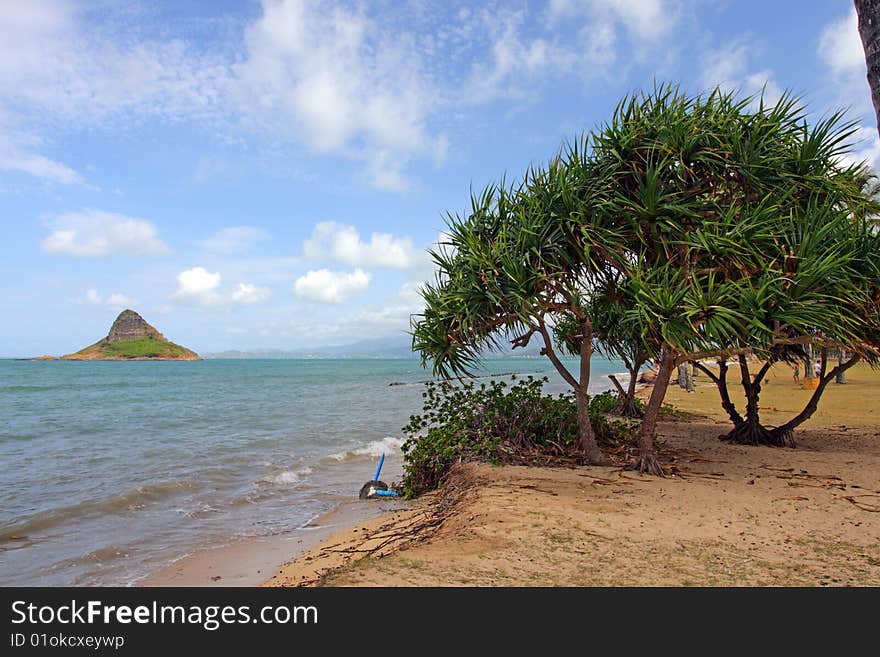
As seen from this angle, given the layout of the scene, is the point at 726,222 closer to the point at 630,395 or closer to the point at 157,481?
the point at 630,395

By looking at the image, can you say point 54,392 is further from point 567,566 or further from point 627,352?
point 567,566

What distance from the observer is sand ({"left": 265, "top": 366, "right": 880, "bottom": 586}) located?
13.2 feet

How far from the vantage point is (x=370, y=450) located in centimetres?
1431

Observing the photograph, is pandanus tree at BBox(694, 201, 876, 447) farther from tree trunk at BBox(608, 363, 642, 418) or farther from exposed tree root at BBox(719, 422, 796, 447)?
tree trunk at BBox(608, 363, 642, 418)

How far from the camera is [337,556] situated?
17.3ft

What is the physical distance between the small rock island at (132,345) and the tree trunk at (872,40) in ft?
497

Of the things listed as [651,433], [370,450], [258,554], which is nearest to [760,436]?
[651,433]

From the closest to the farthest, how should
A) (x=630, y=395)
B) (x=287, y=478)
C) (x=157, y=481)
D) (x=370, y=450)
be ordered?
1. (x=157, y=481)
2. (x=287, y=478)
3. (x=630, y=395)
4. (x=370, y=450)

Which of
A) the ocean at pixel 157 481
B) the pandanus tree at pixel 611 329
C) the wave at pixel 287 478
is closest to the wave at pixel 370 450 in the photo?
the ocean at pixel 157 481

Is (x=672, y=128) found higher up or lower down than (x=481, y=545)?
higher up

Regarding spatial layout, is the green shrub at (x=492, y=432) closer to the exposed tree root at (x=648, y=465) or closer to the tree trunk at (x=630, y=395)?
the exposed tree root at (x=648, y=465)

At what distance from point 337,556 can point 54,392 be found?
41164 mm

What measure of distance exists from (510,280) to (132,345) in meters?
153

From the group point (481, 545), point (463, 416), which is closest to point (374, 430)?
point (463, 416)
